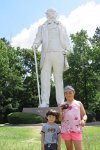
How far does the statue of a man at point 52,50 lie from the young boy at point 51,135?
12894mm

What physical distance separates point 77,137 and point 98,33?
39056mm

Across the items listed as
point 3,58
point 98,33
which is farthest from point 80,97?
point 98,33

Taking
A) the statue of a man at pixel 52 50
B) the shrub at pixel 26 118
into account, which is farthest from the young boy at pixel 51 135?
the statue of a man at pixel 52 50

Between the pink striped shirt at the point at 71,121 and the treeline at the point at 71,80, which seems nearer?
the pink striped shirt at the point at 71,121

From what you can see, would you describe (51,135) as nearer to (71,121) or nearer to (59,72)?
(71,121)

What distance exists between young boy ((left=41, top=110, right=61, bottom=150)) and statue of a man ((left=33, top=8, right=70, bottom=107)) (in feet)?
42.3

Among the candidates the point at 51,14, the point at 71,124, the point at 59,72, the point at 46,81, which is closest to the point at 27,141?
the point at 71,124

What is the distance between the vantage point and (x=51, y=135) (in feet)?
18.3

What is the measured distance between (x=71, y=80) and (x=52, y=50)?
15.0m

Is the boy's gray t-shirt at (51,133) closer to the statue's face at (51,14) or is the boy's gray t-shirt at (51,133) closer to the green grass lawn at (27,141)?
the green grass lawn at (27,141)

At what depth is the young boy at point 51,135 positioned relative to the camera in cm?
553

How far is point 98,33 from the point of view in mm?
43938

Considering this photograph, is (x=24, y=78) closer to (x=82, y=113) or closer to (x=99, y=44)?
(x=99, y=44)

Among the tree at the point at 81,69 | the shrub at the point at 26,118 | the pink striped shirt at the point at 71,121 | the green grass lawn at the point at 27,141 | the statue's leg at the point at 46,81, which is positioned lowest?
the green grass lawn at the point at 27,141
